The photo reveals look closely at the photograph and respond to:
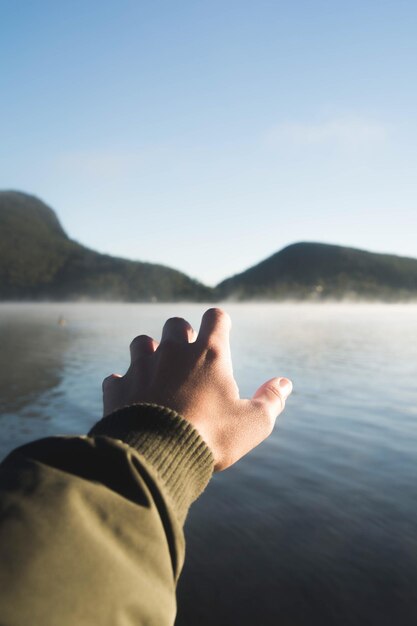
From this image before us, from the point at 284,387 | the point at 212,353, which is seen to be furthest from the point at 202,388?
the point at 284,387

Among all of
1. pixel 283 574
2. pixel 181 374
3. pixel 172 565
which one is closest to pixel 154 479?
pixel 172 565

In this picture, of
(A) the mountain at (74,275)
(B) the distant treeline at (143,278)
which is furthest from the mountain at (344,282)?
(A) the mountain at (74,275)

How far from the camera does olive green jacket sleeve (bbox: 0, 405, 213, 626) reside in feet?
2.69

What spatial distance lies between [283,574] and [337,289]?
185 m

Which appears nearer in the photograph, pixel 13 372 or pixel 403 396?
pixel 403 396

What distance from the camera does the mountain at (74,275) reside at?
6481 inches

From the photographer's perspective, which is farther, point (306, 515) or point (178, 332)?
point (306, 515)

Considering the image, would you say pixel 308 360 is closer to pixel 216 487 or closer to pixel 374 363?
pixel 374 363

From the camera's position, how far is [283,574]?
5.38m

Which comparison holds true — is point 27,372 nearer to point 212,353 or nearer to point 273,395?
point 273,395

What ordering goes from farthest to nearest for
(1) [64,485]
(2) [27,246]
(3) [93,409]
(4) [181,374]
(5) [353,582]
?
(2) [27,246], (3) [93,409], (5) [353,582], (4) [181,374], (1) [64,485]

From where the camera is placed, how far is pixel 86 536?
2.94 ft

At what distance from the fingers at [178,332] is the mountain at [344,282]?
184716 millimetres

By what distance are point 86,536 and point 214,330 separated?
829mm
